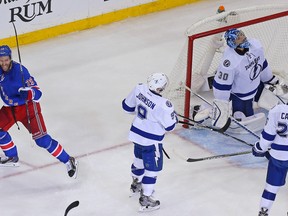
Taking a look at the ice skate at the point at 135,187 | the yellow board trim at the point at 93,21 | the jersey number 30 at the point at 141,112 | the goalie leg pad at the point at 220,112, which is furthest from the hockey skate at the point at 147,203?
the yellow board trim at the point at 93,21

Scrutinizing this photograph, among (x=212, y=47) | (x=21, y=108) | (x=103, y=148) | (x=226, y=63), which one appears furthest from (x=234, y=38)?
(x=21, y=108)

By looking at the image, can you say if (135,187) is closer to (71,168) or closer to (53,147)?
(71,168)

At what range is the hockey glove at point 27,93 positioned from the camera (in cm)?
512

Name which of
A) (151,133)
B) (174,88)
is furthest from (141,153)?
(174,88)

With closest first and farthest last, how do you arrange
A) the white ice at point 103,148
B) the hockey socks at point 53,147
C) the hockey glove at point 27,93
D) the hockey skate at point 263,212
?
the hockey skate at point 263,212 → the hockey glove at point 27,93 → the white ice at point 103,148 → the hockey socks at point 53,147

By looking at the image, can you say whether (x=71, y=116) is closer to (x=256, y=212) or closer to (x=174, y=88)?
(x=174, y=88)

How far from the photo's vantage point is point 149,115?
15.9 feet

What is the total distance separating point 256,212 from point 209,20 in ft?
5.21

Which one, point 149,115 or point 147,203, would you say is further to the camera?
point 147,203

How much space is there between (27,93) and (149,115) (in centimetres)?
83

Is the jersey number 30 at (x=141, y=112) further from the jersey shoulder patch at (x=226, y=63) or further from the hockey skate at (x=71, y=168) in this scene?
the jersey shoulder patch at (x=226, y=63)

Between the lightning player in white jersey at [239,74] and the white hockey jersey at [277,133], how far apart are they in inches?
45.2

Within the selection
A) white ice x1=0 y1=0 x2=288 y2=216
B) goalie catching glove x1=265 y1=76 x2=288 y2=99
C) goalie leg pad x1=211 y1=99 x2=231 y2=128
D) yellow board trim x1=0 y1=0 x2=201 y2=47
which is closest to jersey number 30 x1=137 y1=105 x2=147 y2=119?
white ice x1=0 y1=0 x2=288 y2=216

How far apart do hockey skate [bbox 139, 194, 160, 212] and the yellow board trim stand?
2.91m
